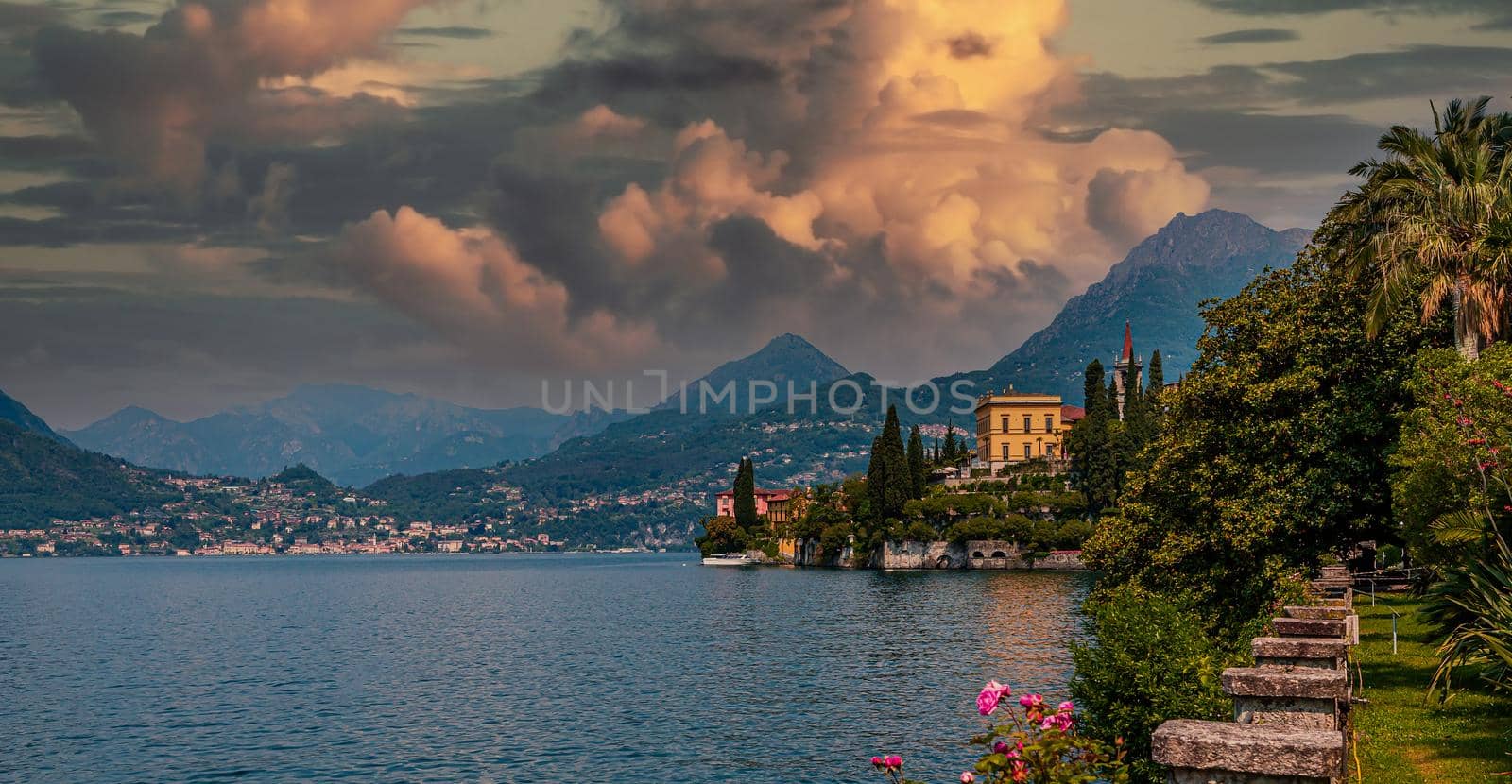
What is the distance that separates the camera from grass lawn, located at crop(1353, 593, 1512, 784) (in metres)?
17.2

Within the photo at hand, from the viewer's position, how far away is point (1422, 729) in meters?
20.2

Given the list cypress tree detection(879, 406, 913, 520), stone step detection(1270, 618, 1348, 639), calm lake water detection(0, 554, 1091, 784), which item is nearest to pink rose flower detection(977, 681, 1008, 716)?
stone step detection(1270, 618, 1348, 639)

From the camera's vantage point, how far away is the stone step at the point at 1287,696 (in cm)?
1206

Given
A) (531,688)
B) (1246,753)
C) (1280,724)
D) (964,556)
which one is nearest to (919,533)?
(964,556)

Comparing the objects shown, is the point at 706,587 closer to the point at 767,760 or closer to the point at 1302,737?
the point at 767,760

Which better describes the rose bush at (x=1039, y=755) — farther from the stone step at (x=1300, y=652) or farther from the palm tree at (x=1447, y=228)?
the palm tree at (x=1447, y=228)

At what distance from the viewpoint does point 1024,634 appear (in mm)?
65188

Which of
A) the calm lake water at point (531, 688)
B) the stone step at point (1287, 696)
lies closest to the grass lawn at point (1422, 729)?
the stone step at point (1287, 696)

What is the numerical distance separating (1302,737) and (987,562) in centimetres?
14824

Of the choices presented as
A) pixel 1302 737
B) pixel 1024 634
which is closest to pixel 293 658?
pixel 1024 634

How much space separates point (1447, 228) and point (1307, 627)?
55.5 ft

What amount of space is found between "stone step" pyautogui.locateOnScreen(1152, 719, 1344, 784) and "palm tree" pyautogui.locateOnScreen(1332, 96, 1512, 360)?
23826 mm

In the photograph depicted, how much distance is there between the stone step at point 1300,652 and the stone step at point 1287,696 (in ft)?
10.2

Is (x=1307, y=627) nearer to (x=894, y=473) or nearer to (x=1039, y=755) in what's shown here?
(x=1039, y=755)
